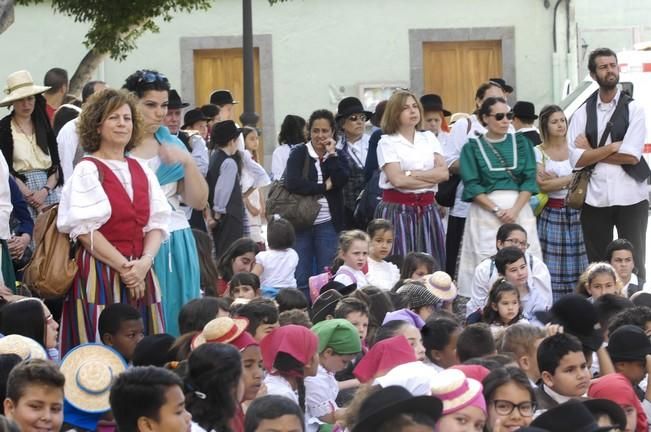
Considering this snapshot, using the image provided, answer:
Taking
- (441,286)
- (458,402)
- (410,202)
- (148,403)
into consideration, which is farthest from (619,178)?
(148,403)

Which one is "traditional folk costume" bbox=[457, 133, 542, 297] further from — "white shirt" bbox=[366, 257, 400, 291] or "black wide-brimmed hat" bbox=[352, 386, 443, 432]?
"black wide-brimmed hat" bbox=[352, 386, 443, 432]

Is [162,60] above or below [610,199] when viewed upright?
above

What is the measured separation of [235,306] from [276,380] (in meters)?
1.11

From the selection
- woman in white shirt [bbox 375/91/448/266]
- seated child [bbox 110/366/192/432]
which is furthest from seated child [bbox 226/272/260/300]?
seated child [bbox 110/366/192/432]

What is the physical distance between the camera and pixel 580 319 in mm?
8773

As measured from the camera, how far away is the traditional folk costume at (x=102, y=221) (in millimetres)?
7785

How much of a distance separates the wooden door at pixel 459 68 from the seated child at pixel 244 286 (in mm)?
16220

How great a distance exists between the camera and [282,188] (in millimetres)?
12398

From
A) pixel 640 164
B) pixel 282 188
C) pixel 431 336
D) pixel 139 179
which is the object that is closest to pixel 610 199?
pixel 640 164

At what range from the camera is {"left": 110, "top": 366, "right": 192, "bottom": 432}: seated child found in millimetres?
5727

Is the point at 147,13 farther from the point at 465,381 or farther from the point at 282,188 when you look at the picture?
the point at 465,381

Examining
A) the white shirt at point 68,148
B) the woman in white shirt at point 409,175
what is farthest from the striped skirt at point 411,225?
the white shirt at point 68,148

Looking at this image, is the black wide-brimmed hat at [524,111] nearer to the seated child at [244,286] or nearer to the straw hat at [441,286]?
the straw hat at [441,286]

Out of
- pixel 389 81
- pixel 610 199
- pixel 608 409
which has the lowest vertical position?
pixel 608 409
